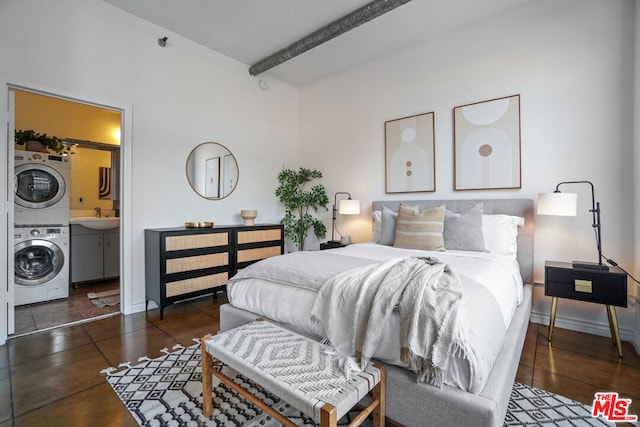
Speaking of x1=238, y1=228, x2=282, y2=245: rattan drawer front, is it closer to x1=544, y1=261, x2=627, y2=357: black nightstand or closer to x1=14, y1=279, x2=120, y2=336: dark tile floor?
x1=14, y1=279, x2=120, y2=336: dark tile floor

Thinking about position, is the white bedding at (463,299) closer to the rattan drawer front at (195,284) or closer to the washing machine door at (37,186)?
the rattan drawer front at (195,284)

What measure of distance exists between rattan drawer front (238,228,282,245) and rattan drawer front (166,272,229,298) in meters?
0.48

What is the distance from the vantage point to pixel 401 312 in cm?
136

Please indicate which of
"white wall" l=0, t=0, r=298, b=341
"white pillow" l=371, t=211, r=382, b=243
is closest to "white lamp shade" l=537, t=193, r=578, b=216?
"white pillow" l=371, t=211, r=382, b=243

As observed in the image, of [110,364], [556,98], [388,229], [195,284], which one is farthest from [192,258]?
[556,98]

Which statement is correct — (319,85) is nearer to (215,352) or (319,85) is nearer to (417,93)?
(417,93)

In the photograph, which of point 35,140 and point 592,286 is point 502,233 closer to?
point 592,286

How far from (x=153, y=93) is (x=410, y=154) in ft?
10.3

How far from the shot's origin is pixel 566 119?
9.07 feet

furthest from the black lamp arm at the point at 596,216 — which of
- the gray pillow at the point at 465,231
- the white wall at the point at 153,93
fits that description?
the white wall at the point at 153,93

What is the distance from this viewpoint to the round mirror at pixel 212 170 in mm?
3785

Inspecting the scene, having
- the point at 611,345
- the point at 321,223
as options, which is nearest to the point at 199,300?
the point at 321,223

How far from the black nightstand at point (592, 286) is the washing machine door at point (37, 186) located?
5.32 meters

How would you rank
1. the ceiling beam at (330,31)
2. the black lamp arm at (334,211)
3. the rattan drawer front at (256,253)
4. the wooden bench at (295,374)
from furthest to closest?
the black lamp arm at (334,211) → the rattan drawer front at (256,253) → the ceiling beam at (330,31) → the wooden bench at (295,374)
